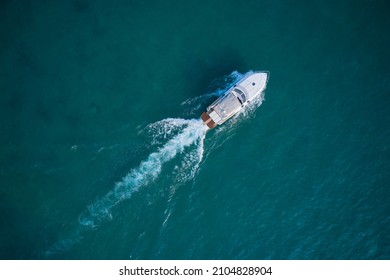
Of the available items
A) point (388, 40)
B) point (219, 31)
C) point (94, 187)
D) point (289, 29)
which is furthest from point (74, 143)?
point (388, 40)

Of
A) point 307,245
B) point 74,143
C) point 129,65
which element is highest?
point 129,65

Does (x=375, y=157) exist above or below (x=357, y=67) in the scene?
below

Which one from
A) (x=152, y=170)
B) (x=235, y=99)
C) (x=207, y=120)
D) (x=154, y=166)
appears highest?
(x=235, y=99)

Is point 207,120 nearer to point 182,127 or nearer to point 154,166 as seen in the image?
point 182,127

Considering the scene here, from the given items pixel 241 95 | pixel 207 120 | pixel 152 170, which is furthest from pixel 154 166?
pixel 241 95

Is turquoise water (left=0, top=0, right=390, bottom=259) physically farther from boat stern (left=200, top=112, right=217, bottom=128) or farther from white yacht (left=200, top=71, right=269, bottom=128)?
white yacht (left=200, top=71, right=269, bottom=128)

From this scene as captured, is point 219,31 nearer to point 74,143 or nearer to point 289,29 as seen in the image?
point 289,29

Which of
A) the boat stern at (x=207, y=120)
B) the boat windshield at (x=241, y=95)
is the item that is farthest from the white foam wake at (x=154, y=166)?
the boat windshield at (x=241, y=95)
